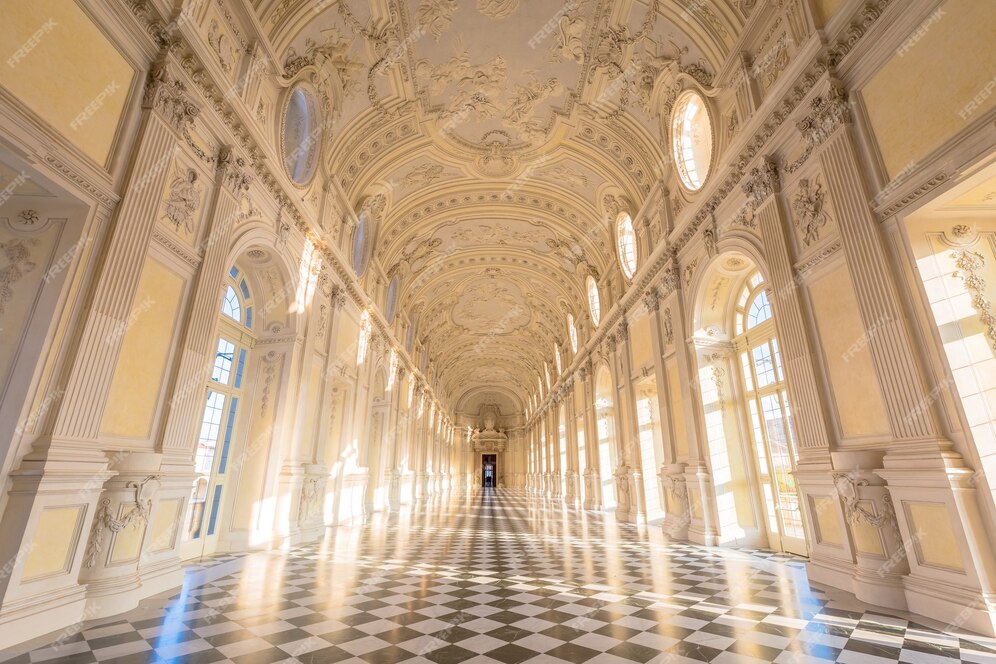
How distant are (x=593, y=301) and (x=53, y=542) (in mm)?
16530

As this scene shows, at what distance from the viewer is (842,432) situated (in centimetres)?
533

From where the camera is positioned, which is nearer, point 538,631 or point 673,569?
point 538,631

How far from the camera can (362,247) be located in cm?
1388

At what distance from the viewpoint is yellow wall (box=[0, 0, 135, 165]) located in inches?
143

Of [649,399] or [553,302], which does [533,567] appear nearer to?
[649,399]

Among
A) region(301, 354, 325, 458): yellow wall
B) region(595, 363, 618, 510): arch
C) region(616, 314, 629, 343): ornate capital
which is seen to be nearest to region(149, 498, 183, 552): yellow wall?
region(301, 354, 325, 458): yellow wall

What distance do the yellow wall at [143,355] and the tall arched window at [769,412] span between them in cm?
853

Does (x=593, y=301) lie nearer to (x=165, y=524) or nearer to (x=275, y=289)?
(x=275, y=289)

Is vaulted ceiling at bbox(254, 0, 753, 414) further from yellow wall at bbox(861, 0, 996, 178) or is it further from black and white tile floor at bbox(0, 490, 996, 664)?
black and white tile floor at bbox(0, 490, 996, 664)

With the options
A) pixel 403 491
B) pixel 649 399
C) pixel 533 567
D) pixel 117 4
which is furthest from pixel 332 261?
pixel 403 491

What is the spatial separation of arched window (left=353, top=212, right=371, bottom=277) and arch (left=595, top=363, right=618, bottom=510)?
8.99 metres

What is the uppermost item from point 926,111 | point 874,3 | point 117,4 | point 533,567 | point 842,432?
point 874,3

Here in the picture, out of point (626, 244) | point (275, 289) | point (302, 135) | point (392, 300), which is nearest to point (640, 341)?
point (626, 244)

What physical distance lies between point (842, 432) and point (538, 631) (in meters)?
4.30
